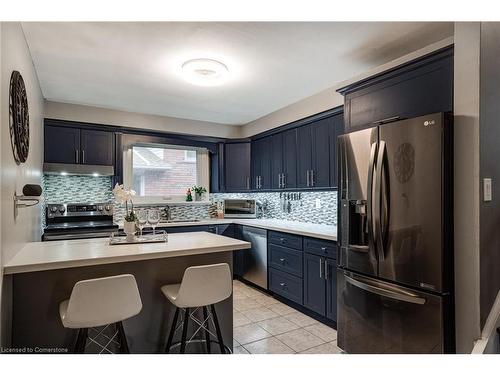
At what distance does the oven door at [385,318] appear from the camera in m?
1.80

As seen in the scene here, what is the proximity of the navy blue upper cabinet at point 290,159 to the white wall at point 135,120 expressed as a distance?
136cm

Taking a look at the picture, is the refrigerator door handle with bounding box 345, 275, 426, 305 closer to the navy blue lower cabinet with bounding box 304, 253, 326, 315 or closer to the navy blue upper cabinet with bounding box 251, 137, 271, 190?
the navy blue lower cabinet with bounding box 304, 253, 326, 315

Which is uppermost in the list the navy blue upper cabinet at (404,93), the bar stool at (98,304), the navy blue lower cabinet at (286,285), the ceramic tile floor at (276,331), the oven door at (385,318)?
the navy blue upper cabinet at (404,93)

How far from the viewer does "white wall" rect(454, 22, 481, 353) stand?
5.63 ft

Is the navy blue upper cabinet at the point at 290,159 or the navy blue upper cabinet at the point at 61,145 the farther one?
the navy blue upper cabinet at the point at 290,159

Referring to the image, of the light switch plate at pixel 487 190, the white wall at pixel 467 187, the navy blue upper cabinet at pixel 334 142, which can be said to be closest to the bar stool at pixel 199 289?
the white wall at pixel 467 187

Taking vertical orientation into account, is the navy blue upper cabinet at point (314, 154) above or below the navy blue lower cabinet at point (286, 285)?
above

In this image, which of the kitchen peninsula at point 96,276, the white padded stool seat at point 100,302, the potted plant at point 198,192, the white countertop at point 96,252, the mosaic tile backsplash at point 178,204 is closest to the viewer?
the white padded stool seat at point 100,302

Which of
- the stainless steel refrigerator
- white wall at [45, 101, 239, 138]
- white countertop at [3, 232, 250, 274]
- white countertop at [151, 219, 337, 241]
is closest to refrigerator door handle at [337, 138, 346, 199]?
the stainless steel refrigerator

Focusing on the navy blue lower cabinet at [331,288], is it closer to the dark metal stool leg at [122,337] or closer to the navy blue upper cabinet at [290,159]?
the navy blue upper cabinet at [290,159]

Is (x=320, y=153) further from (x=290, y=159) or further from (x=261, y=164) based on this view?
(x=261, y=164)

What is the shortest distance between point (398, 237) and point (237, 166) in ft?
10.3

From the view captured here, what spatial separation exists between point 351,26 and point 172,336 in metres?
2.44
